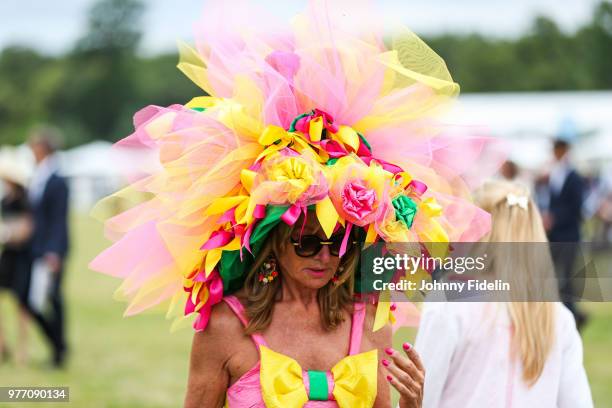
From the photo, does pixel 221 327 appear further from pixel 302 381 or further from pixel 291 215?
pixel 291 215

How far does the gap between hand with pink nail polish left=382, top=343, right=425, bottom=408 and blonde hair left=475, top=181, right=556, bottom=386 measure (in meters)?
0.65

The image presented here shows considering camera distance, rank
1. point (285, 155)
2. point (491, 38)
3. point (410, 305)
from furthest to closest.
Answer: point (491, 38) < point (410, 305) < point (285, 155)

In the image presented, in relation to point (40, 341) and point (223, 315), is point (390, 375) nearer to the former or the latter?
point (223, 315)

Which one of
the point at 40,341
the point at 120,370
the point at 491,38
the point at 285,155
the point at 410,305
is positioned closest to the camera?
the point at 285,155

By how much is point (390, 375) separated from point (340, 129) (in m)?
0.77

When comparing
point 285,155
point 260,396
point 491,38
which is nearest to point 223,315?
point 260,396

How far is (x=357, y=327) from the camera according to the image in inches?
112

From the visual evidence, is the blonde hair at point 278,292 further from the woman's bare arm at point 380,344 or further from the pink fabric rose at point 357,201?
the pink fabric rose at point 357,201

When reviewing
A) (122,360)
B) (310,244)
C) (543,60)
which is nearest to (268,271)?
(310,244)

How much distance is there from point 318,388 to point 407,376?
0.28m

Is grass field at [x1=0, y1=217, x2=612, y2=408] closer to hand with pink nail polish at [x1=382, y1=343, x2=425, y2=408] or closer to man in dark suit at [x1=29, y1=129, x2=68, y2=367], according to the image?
man in dark suit at [x1=29, y1=129, x2=68, y2=367]

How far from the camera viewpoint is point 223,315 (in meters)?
2.79

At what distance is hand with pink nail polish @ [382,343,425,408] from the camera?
272 centimetres

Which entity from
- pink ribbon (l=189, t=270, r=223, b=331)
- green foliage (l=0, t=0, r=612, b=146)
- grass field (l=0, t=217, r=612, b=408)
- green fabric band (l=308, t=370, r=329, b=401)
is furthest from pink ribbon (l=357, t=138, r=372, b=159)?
green foliage (l=0, t=0, r=612, b=146)
